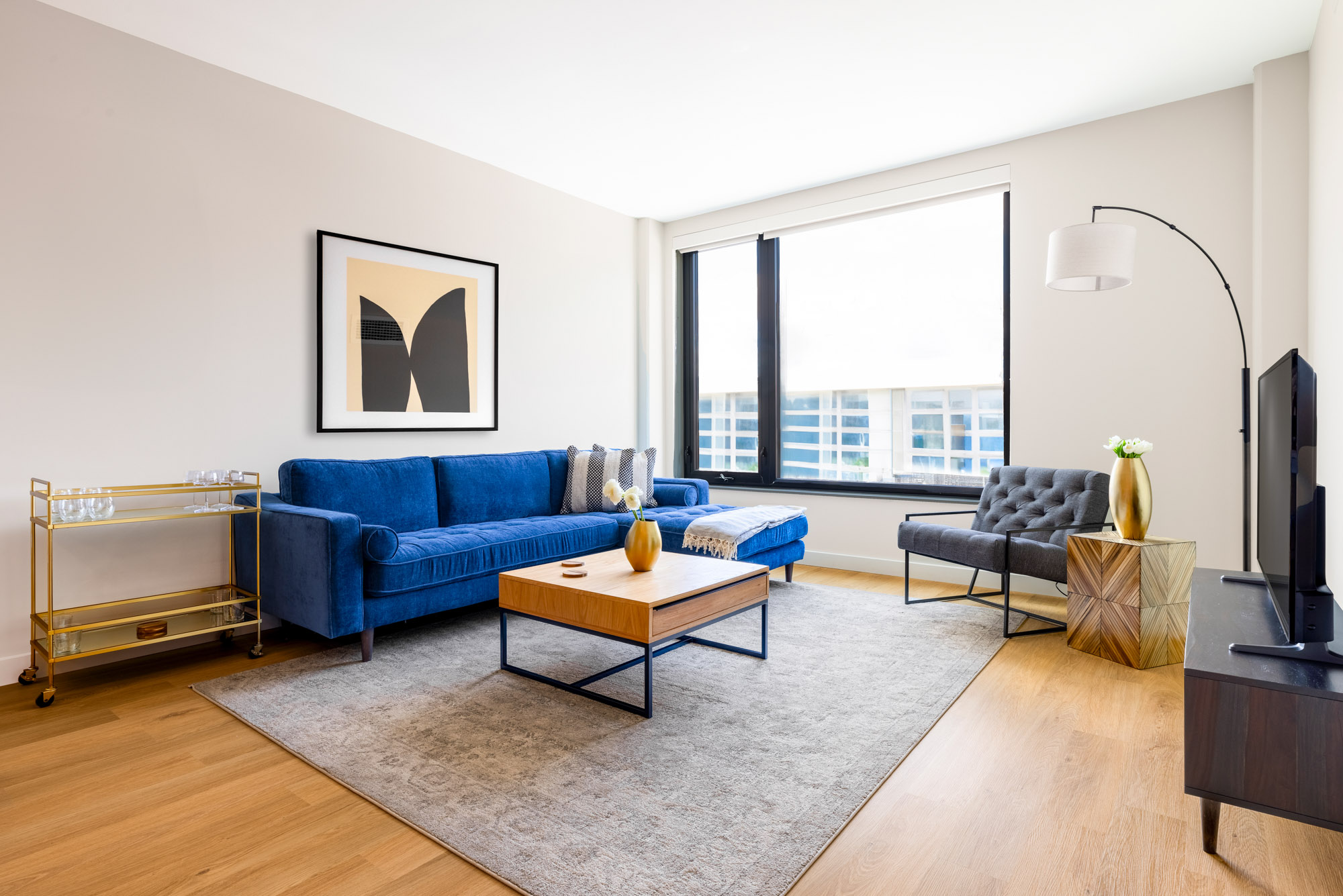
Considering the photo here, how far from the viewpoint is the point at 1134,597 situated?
116 inches

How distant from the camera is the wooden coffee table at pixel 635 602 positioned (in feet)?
8.09

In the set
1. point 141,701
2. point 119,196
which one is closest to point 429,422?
point 119,196

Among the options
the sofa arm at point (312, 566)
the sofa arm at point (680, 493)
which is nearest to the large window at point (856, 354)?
the sofa arm at point (680, 493)

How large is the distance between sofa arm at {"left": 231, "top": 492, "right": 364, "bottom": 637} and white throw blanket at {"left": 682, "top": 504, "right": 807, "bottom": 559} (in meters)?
1.79

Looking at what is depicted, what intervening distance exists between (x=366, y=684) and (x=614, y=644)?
42.9 inches

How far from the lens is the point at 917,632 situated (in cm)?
343

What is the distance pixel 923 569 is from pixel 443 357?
352 cm

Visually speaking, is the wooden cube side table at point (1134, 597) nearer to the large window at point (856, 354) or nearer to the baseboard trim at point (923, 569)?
the baseboard trim at point (923, 569)

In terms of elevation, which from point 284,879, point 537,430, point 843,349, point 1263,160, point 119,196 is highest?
point 1263,160

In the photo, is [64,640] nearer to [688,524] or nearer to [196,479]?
[196,479]

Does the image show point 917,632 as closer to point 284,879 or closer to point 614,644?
point 614,644

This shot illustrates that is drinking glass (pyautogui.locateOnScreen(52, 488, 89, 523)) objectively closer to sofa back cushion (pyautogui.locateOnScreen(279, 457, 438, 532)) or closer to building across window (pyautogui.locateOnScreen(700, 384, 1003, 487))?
sofa back cushion (pyautogui.locateOnScreen(279, 457, 438, 532))

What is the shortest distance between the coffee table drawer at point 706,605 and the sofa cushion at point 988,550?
1.23 meters

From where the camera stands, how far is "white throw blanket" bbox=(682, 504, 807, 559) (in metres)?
3.82
